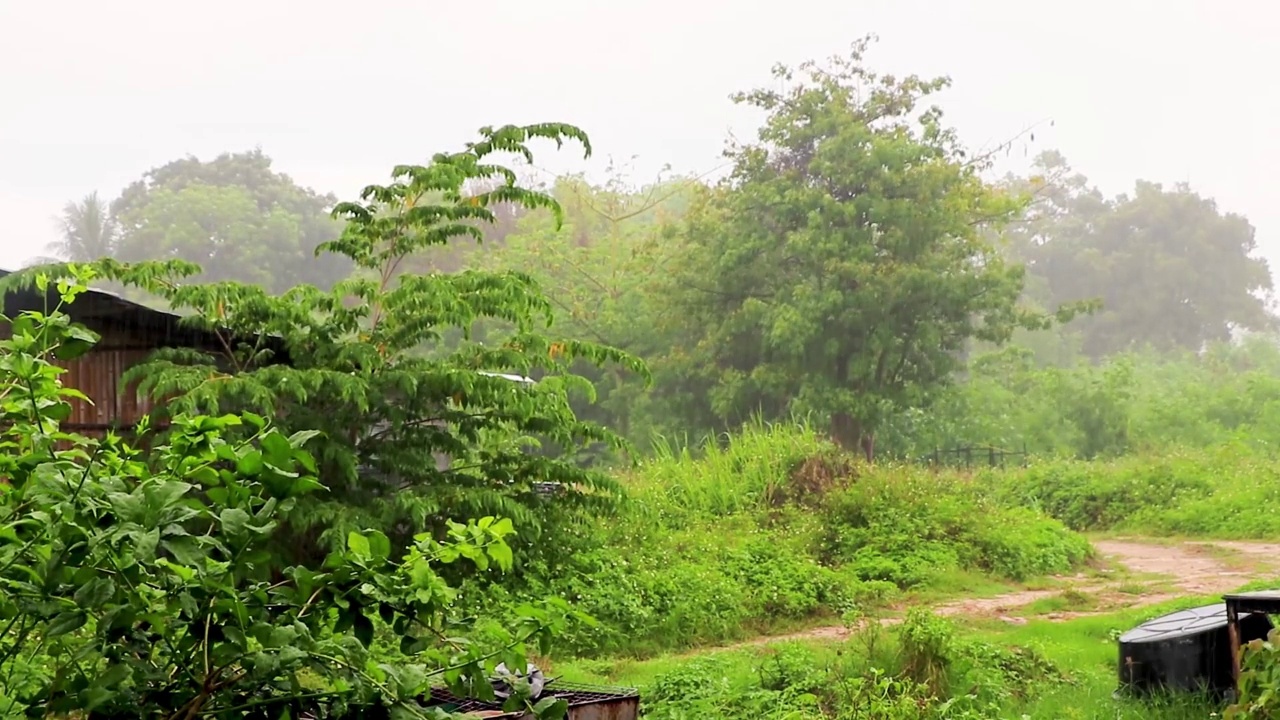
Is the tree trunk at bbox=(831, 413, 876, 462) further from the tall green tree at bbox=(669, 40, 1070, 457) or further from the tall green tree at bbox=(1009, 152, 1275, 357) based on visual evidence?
the tall green tree at bbox=(1009, 152, 1275, 357)

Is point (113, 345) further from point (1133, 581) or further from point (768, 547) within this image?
point (1133, 581)

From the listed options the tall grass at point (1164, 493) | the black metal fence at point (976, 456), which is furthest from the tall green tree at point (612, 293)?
the tall grass at point (1164, 493)

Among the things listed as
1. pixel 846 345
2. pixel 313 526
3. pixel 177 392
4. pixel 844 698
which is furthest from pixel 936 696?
pixel 846 345

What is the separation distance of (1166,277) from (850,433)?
3110 cm

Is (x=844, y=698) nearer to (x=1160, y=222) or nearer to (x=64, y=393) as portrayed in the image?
(x=64, y=393)

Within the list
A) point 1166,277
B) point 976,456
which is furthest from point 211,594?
point 1166,277

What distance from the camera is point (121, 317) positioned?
966cm

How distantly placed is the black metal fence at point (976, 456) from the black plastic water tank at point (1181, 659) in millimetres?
19517

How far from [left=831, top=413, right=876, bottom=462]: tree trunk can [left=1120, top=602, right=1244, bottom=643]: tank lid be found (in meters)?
17.7

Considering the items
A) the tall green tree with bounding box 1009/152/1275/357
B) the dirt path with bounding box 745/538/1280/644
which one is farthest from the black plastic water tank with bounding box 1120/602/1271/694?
the tall green tree with bounding box 1009/152/1275/357

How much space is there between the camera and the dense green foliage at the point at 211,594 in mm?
1771

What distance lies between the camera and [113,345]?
9766mm

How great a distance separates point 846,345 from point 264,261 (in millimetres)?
25247

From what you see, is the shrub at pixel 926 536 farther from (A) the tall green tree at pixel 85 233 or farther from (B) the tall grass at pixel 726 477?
(A) the tall green tree at pixel 85 233
